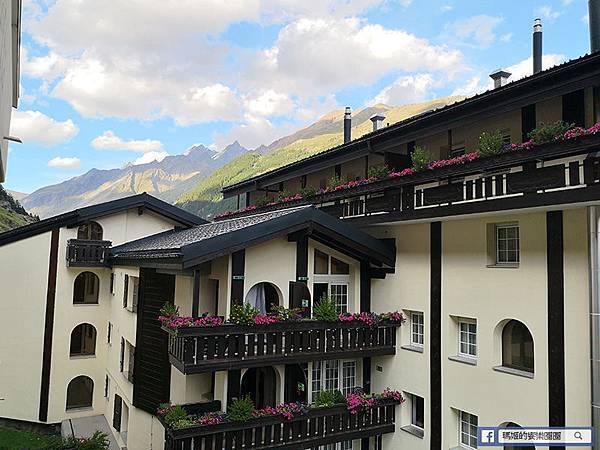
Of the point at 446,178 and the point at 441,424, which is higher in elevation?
the point at 446,178

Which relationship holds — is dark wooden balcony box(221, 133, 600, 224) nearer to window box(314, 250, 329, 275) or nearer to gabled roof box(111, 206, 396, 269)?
gabled roof box(111, 206, 396, 269)

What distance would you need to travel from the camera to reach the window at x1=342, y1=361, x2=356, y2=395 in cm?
1375

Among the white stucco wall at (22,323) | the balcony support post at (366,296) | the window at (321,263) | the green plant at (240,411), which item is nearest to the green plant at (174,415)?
the green plant at (240,411)

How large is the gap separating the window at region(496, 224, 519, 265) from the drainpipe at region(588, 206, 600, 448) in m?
1.99

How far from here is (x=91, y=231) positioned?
20672 millimetres

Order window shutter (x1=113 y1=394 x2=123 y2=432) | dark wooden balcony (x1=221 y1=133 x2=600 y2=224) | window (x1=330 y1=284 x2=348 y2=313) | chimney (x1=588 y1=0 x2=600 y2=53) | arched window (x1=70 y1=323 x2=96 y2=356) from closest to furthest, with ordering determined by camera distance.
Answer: dark wooden balcony (x1=221 y1=133 x2=600 y2=224), chimney (x1=588 y1=0 x2=600 y2=53), window (x1=330 y1=284 x2=348 y2=313), window shutter (x1=113 y1=394 x2=123 y2=432), arched window (x1=70 y1=323 x2=96 y2=356)

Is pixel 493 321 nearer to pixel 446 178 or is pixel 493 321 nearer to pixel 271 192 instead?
pixel 446 178

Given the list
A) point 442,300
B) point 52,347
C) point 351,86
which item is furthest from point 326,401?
point 351,86

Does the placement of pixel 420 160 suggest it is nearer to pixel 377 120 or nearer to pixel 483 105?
pixel 483 105

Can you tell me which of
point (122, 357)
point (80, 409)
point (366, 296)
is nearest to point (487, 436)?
point (366, 296)

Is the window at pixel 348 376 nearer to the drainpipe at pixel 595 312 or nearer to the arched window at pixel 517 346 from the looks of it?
the arched window at pixel 517 346

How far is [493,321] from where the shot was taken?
11117mm

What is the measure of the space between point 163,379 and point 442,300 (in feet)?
26.4

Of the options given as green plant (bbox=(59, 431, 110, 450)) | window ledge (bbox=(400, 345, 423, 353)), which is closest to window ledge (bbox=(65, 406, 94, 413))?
green plant (bbox=(59, 431, 110, 450))
